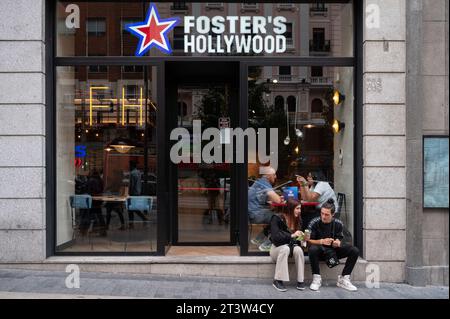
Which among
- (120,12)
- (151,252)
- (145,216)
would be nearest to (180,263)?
(151,252)

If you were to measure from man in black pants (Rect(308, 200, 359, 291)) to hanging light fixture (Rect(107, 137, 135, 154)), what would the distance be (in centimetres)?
380

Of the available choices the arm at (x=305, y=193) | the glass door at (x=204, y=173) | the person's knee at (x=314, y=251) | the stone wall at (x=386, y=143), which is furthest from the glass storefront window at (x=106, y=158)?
the stone wall at (x=386, y=143)

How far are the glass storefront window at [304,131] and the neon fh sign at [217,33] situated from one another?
1.65ft

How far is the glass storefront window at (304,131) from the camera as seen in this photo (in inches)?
320

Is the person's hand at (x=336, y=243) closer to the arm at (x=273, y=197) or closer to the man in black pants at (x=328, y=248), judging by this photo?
the man in black pants at (x=328, y=248)

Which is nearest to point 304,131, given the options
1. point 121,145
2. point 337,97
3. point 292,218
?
point 337,97

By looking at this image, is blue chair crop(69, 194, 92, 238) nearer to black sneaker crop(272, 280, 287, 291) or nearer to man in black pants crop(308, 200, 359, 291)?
black sneaker crop(272, 280, 287, 291)

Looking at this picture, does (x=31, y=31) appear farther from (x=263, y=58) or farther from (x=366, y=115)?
(x=366, y=115)

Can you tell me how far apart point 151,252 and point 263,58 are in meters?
4.27

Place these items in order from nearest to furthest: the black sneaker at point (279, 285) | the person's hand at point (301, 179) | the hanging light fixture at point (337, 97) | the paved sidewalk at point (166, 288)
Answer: the paved sidewalk at point (166, 288)
the black sneaker at point (279, 285)
the hanging light fixture at point (337, 97)
the person's hand at point (301, 179)

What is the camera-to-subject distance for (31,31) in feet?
25.1

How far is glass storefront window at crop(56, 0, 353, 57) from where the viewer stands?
8.10 meters

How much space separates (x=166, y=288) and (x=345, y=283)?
3015mm

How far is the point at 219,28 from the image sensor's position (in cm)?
821
